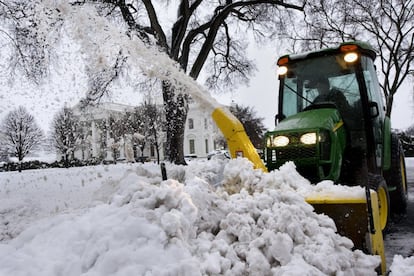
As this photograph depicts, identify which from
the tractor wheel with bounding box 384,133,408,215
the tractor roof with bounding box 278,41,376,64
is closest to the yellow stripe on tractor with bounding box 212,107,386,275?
the tractor roof with bounding box 278,41,376,64

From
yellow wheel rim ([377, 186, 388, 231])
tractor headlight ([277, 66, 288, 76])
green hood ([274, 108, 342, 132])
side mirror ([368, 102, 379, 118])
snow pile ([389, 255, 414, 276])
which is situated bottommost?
snow pile ([389, 255, 414, 276])

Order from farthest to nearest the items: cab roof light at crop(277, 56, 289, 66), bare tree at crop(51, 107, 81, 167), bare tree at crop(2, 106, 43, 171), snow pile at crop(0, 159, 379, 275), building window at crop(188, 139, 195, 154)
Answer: building window at crop(188, 139, 195, 154), bare tree at crop(2, 106, 43, 171), bare tree at crop(51, 107, 81, 167), cab roof light at crop(277, 56, 289, 66), snow pile at crop(0, 159, 379, 275)

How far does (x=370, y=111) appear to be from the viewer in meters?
4.27

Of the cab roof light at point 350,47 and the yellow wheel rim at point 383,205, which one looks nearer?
the yellow wheel rim at point 383,205

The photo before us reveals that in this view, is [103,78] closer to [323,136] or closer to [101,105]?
[101,105]

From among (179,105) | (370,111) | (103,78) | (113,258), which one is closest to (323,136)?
(370,111)

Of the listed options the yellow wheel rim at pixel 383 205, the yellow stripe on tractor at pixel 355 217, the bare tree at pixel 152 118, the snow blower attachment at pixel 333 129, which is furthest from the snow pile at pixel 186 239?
the bare tree at pixel 152 118

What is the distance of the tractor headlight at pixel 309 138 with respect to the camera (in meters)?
3.65

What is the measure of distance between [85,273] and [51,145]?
52.1 meters

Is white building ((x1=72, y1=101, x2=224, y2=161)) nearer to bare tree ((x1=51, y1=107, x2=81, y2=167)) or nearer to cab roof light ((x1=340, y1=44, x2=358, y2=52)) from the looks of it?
bare tree ((x1=51, y1=107, x2=81, y2=167))

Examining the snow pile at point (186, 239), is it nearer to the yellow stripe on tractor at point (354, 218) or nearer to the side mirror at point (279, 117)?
the yellow stripe on tractor at point (354, 218)

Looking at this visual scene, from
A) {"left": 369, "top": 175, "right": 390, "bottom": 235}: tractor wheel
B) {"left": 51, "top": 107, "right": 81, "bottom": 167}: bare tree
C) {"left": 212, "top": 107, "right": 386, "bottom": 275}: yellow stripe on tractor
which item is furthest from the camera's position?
{"left": 51, "top": 107, "right": 81, "bottom": 167}: bare tree

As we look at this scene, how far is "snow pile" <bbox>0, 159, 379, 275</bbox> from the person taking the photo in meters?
2.10

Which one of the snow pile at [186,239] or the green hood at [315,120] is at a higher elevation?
the green hood at [315,120]
